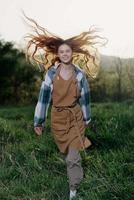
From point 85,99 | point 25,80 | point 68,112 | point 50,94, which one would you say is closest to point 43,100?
point 50,94

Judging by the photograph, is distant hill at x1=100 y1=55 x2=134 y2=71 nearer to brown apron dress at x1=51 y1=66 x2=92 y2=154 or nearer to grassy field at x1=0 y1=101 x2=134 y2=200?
grassy field at x1=0 y1=101 x2=134 y2=200

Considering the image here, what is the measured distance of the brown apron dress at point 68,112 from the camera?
19.3 feet

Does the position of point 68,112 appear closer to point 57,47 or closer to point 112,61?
point 57,47

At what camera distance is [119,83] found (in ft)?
134

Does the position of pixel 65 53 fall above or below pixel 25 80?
above

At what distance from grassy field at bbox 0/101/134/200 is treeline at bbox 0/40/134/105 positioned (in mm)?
30673

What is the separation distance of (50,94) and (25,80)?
35.6m

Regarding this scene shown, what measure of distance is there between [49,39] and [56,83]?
1.85ft

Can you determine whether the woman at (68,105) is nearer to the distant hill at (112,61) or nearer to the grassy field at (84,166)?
the grassy field at (84,166)

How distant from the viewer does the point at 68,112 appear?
19.3 ft

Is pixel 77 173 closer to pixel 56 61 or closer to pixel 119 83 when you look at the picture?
pixel 56 61

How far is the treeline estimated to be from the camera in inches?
1575

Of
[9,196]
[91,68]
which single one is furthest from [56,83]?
[9,196]

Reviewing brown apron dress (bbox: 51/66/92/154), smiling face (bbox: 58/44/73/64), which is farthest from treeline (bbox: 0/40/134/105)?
brown apron dress (bbox: 51/66/92/154)
